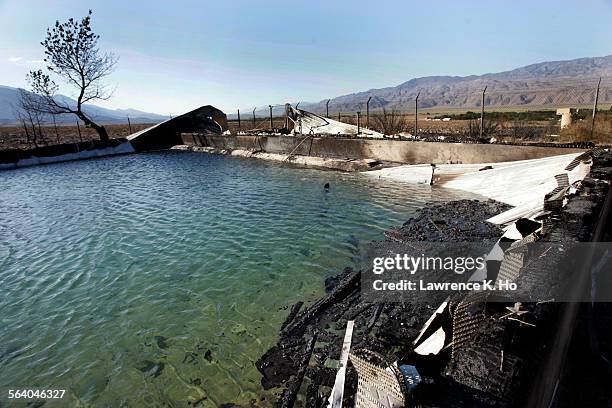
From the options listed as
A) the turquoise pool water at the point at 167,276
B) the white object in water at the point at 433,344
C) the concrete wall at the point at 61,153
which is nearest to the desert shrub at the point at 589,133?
the turquoise pool water at the point at 167,276

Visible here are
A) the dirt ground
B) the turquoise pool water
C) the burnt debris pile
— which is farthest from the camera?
the dirt ground

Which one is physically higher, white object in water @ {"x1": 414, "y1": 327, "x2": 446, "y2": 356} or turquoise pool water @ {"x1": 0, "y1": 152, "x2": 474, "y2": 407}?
white object in water @ {"x1": 414, "y1": 327, "x2": 446, "y2": 356}

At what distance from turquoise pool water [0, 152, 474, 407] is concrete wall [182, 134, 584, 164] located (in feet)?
7.70

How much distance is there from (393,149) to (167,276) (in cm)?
1205

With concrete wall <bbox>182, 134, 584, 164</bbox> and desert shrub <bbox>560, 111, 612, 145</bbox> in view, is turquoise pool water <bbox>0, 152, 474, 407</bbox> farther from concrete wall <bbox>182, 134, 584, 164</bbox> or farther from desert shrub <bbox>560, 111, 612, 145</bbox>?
desert shrub <bbox>560, 111, 612, 145</bbox>

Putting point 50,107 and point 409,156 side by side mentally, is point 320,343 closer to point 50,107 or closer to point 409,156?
point 409,156

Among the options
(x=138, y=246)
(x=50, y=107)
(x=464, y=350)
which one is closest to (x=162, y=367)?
(x=464, y=350)

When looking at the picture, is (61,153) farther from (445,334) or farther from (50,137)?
(445,334)

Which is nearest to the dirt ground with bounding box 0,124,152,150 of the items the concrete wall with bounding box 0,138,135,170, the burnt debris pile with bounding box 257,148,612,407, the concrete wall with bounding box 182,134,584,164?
the concrete wall with bounding box 0,138,135,170

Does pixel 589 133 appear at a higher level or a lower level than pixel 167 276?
higher

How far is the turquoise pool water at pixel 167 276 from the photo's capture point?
4.18m

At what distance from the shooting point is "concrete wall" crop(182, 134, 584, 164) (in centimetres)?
1184

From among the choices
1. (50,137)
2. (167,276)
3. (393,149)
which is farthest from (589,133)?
(50,137)

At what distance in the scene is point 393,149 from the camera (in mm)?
15703
